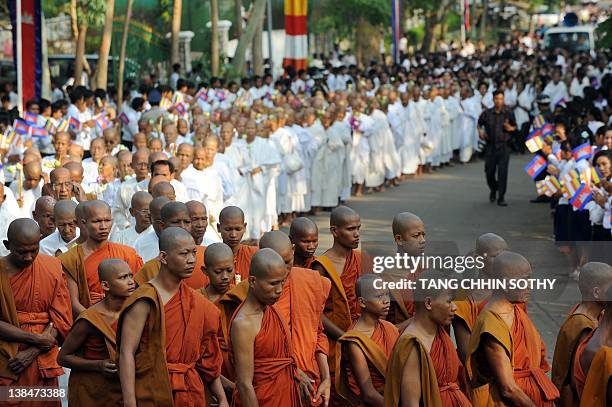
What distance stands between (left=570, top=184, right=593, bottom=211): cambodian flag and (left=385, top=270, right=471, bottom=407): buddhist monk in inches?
265

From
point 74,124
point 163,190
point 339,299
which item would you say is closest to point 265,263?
point 339,299

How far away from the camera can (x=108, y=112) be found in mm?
19812

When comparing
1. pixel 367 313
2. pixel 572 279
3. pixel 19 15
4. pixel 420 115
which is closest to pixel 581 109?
pixel 420 115

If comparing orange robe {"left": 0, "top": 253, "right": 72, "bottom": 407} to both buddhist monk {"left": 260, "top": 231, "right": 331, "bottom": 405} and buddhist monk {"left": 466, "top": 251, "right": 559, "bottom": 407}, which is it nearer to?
buddhist monk {"left": 260, "top": 231, "right": 331, "bottom": 405}

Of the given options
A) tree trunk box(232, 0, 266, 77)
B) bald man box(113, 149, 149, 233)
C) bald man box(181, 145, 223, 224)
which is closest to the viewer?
bald man box(113, 149, 149, 233)

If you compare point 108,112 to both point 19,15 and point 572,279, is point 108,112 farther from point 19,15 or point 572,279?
point 572,279

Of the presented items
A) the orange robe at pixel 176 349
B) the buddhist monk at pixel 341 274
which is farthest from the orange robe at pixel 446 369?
the buddhist monk at pixel 341 274

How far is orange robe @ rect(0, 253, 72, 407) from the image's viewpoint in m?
7.53

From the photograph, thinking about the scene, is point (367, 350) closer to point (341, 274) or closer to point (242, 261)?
point (341, 274)

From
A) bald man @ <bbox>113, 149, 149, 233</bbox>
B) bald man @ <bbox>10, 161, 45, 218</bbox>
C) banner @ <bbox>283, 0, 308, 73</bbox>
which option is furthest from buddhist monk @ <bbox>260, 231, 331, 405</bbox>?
banner @ <bbox>283, 0, 308, 73</bbox>

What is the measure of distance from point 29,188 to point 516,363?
656 centimetres

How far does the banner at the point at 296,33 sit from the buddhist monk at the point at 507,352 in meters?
22.5

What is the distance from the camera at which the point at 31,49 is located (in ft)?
62.0

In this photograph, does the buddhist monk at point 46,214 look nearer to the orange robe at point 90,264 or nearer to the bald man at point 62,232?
the bald man at point 62,232
